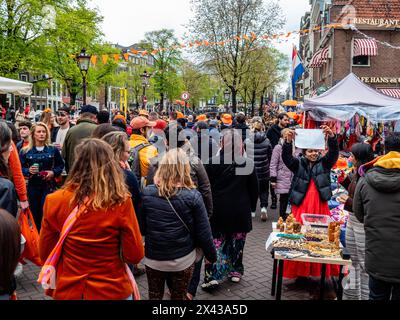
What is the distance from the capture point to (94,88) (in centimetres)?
4434

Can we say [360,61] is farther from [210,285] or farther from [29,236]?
[29,236]

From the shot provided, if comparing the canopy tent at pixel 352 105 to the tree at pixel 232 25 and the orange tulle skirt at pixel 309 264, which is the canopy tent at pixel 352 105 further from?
the tree at pixel 232 25

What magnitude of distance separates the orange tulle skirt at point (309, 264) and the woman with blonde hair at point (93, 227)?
10.0 feet

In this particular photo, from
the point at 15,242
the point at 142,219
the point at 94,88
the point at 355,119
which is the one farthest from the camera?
the point at 94,88

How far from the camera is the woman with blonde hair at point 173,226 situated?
3.43 metres

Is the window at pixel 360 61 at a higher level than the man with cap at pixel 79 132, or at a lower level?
higher

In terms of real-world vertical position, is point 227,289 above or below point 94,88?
below

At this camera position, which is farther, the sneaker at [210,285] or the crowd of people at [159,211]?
the sneaker at [210,285]

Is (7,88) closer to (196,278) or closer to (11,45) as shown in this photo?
(196,278)

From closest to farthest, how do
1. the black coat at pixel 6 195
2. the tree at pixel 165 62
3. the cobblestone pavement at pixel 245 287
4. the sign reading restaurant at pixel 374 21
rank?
the black coat at pixel 6 195 → the cobblestone pavement at pixel 245 287 → the sign reading restaurant at pixel 374 21 → the tree at pixel 165 62

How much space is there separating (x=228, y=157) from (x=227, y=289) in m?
1.68

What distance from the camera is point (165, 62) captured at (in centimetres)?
5806

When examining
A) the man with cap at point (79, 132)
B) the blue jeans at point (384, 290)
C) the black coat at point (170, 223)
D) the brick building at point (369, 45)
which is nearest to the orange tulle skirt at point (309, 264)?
the blue jeans at point (384, 290)

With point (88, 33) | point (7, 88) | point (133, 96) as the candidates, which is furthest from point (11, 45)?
point (133, 96)
